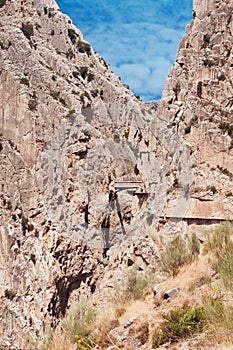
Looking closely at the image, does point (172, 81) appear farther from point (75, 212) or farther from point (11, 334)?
point (11, 334)

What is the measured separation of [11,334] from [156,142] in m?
11.4

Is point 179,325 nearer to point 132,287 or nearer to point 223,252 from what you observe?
point 223,252

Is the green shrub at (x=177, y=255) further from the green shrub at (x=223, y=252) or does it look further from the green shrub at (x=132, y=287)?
the green shrub at (x=132, y=287)

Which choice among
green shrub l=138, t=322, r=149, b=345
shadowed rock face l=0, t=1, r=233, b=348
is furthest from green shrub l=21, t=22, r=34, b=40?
green shrub l=138, t=322, r=149, b=345

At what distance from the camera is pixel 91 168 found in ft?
76.0

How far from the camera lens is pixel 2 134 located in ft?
77.7

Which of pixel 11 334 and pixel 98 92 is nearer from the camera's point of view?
pixel 11 334

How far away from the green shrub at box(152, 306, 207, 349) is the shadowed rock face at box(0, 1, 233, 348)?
12677 millimetres

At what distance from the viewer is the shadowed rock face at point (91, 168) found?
19705 mm

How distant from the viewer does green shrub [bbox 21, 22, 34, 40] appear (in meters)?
27.8

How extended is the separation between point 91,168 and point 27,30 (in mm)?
11101

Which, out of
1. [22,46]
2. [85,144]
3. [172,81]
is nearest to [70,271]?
[85,144]

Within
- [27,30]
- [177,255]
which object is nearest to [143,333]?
[177,255]

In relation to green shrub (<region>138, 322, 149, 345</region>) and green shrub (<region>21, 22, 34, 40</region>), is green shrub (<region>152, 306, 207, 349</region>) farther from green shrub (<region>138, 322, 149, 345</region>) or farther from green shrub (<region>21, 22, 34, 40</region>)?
green shrub (<region>21, 22, 34, 40</region>)
